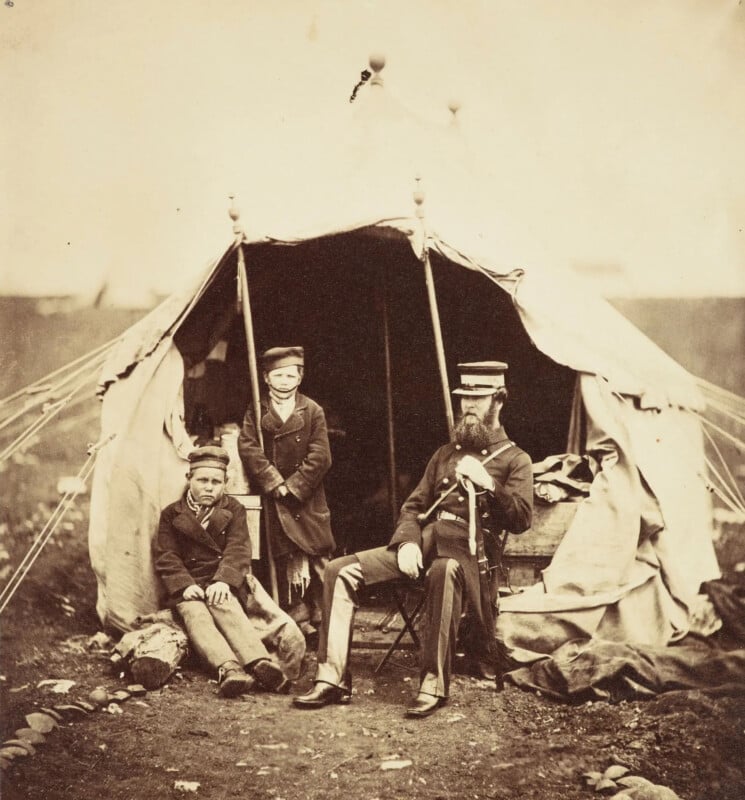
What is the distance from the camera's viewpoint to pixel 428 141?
391 cm

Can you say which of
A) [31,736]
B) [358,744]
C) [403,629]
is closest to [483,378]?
[403,629]

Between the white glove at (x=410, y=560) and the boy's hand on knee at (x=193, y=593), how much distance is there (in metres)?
0.70

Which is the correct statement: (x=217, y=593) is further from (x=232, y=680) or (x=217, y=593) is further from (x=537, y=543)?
(x=537, y=543)

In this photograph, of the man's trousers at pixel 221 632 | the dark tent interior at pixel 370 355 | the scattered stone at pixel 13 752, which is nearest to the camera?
the scattered stone at pixel 13 752

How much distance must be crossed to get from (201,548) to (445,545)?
87cm

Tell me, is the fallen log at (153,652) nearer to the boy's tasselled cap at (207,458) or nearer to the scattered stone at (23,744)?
the scattered stone at (23,744)

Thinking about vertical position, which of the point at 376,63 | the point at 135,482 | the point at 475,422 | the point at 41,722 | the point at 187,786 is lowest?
the point at 187,786

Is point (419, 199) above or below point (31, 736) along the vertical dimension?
above

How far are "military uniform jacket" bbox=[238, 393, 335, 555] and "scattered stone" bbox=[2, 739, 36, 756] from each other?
3.80 feet

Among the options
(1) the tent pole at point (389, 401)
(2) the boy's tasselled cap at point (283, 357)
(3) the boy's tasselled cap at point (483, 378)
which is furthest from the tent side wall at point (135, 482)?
(3) the boy's tasselled cap at point (483, 378)

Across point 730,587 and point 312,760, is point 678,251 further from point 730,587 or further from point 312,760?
point 312,760

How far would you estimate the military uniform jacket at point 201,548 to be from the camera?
3.43 m

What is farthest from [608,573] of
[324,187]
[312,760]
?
[324,187]

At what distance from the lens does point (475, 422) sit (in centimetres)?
344
